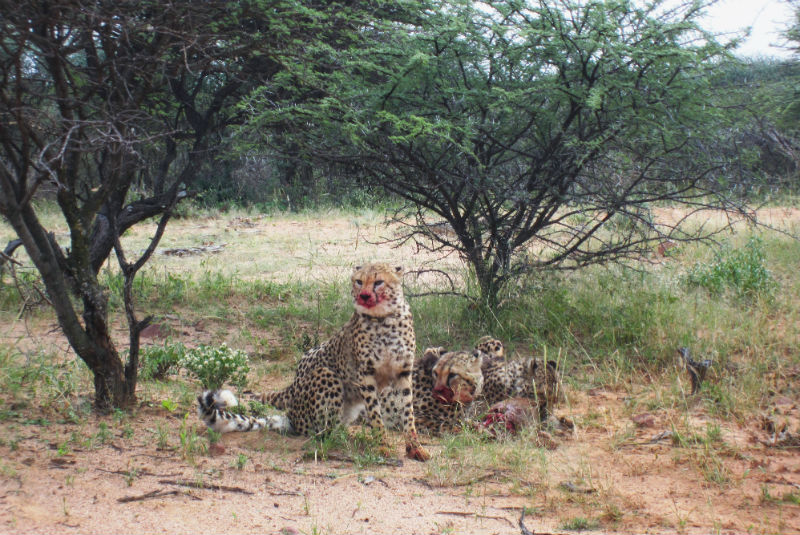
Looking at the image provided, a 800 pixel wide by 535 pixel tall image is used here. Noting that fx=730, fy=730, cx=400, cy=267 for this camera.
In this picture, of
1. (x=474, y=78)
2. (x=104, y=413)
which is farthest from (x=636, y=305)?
(x=104, y=413)

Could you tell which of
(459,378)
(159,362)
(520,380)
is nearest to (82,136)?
(159,362)

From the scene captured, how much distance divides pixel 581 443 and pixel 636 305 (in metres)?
2.17

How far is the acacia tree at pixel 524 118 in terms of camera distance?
5691 mm

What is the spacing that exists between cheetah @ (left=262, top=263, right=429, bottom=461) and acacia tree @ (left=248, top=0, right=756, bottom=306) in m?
1.48

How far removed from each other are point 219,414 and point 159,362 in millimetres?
1300

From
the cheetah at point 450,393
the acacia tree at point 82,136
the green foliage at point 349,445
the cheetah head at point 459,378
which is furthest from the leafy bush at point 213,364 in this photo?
the cheetah head at point 459,378

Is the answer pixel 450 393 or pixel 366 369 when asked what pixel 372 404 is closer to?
pixel 366 369

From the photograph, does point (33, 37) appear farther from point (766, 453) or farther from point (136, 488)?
point (766, 453)

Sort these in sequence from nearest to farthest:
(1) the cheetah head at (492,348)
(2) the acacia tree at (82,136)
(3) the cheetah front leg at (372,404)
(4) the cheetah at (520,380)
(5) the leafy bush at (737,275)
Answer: (2) the acacia tree at (82,136)
(3) the cheetah front leg at (372,404)
(4) the cheetah at (520,380)
(1) the cheetah head at (492,348)
(5) the leafy bush at (737,275)

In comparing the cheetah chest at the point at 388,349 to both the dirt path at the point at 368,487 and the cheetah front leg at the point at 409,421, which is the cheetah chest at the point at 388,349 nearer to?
the cheetah front leg at the point at 409,421

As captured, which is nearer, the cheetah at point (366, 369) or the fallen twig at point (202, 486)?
the fallen twig at point (202, 486)

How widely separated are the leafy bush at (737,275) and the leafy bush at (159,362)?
15.9 ft

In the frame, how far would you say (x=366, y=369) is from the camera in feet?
14.4

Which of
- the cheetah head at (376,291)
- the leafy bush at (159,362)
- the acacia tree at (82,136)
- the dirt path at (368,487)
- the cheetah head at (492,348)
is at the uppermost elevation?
the acacia tree at (82,136)
